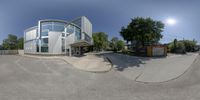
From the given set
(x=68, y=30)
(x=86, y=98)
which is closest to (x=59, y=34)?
(x=68, y=30)

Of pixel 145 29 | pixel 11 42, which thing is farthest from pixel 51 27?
pixel 11 42

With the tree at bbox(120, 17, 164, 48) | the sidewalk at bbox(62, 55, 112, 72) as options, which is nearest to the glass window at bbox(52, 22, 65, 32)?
the sidewalk at bbox(62, 55, 112, 72)

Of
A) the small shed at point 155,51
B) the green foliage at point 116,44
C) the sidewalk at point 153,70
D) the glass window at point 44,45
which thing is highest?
the green foliage at point 116,44

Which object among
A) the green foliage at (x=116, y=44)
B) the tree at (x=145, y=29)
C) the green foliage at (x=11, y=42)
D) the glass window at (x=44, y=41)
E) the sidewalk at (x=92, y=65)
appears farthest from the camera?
the green foliage at (x=116, y=44)

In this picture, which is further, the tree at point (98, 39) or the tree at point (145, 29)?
the tree at point (98, 39)

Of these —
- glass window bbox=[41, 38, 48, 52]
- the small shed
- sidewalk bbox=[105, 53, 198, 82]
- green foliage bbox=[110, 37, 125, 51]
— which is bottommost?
sidewalk bbox=[105, 53, 198, 82]

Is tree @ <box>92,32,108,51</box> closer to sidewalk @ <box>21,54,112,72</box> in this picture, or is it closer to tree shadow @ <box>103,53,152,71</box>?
tree shadow @ <box>103,53,152,71</box>

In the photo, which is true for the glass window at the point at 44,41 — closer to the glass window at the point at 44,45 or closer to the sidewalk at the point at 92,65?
the glass window at the point at 44,45

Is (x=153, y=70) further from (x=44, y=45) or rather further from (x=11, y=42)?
(x=11, y=42)

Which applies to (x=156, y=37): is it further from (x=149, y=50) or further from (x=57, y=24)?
(x=57, y=24)

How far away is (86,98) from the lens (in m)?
5.79

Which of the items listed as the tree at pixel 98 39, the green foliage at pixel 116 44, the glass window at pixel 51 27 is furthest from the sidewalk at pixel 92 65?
the green foliage at pixel 116 44

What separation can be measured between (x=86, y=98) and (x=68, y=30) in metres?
24.9

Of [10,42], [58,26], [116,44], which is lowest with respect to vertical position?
[116,44]
